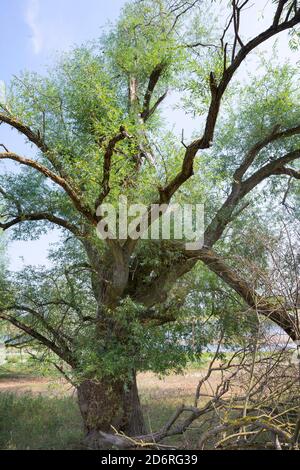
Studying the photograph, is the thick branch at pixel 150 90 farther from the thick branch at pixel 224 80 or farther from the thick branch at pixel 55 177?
the thick branch at pixel 224 80

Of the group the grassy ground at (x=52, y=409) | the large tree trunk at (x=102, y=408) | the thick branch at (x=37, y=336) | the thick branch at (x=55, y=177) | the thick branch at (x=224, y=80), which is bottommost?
the grassy ground at (x=52, y=409)

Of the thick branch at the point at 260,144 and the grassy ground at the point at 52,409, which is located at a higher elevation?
the thick branch at the point at 260,144

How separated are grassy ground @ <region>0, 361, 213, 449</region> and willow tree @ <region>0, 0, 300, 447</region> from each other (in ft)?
3.14

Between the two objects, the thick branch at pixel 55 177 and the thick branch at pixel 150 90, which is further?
the thick branch at pixel 150 90

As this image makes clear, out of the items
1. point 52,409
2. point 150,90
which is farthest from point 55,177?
point 52,409

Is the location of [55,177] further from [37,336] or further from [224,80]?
[37,336]

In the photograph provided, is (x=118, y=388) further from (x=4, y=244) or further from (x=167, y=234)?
(x=4, y=244)

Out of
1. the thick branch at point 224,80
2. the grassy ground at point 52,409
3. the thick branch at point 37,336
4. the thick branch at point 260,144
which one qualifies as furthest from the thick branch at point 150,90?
the grassy ground at point 52,409

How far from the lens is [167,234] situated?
7.97m

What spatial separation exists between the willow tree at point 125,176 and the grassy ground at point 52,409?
96 centimetres

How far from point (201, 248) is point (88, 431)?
12.6 feet

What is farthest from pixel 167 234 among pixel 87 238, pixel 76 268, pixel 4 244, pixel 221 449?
pixel 4 244

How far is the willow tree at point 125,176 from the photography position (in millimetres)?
7332

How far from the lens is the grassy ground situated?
9422 millimetres
